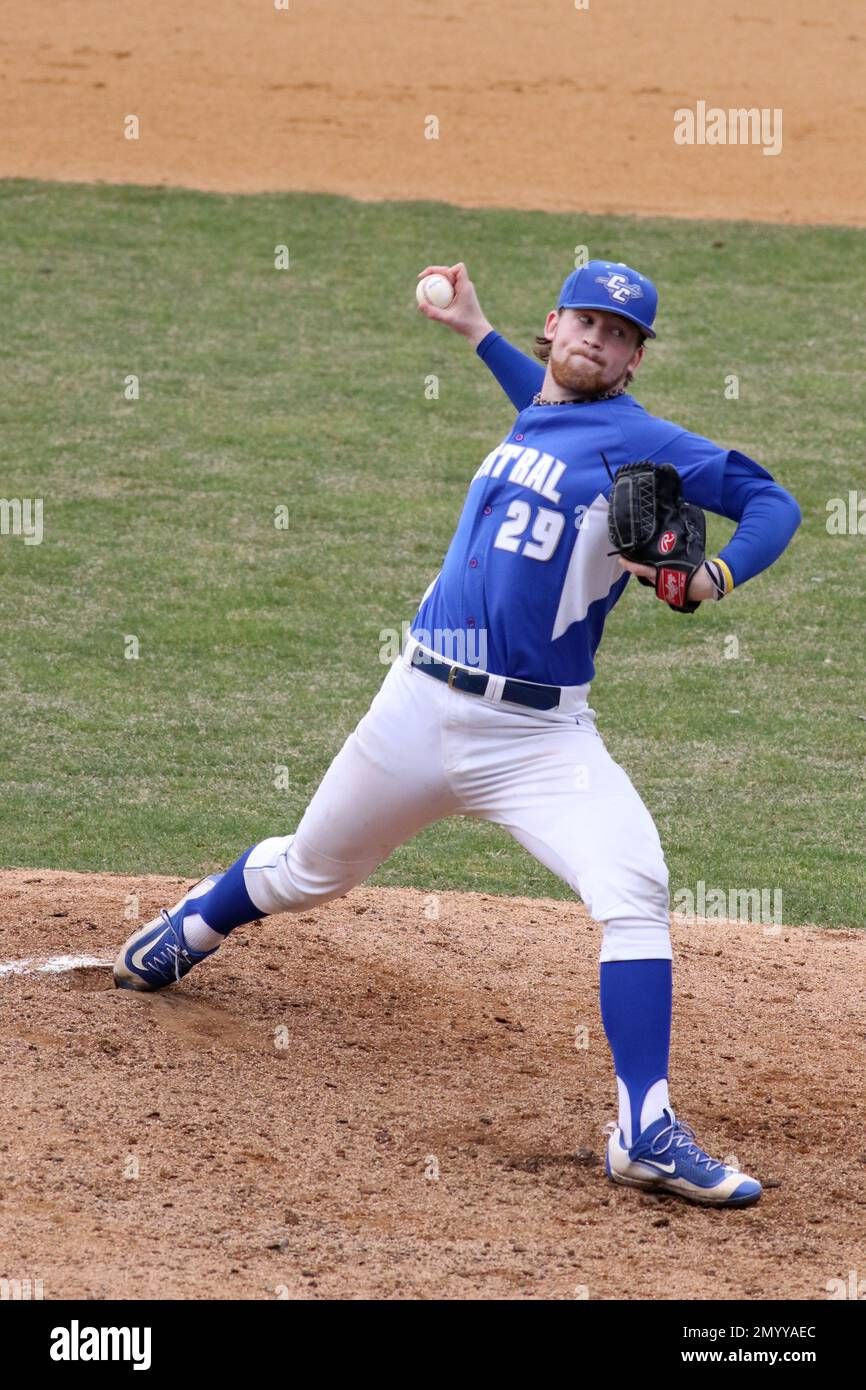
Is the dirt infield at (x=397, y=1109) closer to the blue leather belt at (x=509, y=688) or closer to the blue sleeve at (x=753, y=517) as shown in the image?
the blue leather belt at (x=509, y=688)

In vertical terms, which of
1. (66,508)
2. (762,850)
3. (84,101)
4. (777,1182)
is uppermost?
(84,101)

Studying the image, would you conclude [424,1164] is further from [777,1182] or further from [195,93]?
[195,93]

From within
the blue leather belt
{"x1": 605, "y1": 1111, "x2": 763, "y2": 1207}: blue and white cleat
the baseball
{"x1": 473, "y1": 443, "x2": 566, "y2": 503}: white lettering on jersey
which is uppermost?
the baseball

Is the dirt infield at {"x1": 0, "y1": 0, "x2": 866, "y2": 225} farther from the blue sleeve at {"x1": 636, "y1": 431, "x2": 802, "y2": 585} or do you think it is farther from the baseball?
the blue sleeve at {"x1": 636, "y1": 431, "x2": 802, "y2": 585}

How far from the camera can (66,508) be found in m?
10.5

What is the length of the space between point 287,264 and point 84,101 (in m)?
3.95

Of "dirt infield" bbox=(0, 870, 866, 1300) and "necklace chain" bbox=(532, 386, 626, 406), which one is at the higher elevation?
"necklace chain" bbox=(532, 386, 626, 406)

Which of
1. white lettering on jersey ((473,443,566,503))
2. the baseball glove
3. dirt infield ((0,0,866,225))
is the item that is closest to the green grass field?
dirt infield ((0,0,866,225))

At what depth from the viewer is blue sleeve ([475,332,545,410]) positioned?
4.68 m

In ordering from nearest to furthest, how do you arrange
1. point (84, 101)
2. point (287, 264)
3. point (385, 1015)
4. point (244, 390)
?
point (385, 1015) → point (244, 390) → point (287, 264) → point (84, 101)

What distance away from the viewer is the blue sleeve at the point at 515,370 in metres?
4.68

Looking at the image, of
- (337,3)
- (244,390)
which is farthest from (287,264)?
(337,3)

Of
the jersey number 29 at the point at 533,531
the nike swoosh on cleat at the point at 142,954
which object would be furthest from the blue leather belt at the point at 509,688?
the nike swoosh on cleat at the point at 142,954

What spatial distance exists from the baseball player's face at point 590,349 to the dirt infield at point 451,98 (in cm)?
1161
